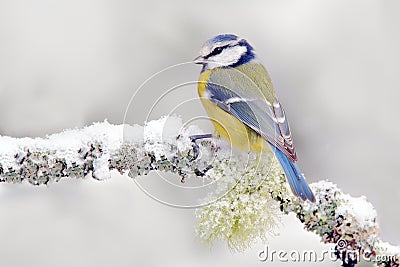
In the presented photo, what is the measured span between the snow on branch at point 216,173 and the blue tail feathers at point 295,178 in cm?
2

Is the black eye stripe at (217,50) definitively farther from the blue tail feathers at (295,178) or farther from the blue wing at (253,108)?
the blue tail feathers at (295,178)

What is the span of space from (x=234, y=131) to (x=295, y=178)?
96mm

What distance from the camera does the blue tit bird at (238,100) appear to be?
2.13ft

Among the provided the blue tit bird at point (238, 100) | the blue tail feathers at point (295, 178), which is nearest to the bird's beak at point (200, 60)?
Answer: the blue tit bird at point (238, 100)

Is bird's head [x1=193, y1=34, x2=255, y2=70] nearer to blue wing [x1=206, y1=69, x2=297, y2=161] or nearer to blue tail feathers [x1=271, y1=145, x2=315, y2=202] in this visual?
blue wing [x1=206, y1=69, x2=297, y2=161]

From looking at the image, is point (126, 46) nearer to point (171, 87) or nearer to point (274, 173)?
point (171, 87)

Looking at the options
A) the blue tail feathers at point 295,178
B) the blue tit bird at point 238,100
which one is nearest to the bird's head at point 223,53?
the blue tit bird at point 238,100

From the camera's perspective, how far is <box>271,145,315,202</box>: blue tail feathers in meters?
0.60

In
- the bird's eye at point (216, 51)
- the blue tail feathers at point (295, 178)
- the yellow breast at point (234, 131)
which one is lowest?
the blue tail feathers at point (295, 178)

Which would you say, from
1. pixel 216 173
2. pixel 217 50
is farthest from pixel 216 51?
pixel 216 173

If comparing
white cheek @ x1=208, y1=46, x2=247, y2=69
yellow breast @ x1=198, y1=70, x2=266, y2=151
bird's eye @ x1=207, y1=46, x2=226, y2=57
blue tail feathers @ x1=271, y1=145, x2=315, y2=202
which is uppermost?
bird's eye @ x1=207, y1=46, x2=226, y2=57

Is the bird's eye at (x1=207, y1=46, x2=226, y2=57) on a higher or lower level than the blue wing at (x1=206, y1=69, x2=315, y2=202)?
higher

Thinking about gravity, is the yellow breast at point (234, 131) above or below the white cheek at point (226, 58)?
below

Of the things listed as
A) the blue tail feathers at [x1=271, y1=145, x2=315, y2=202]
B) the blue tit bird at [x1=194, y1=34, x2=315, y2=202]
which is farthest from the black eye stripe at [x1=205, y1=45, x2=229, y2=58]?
the blue tail feathers at [x1=271, y1=145, x2=315, y2=202]
